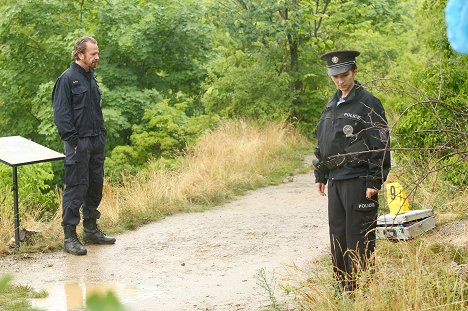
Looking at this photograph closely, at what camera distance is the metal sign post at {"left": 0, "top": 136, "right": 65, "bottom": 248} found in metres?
8.26

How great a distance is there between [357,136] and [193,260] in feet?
9.63

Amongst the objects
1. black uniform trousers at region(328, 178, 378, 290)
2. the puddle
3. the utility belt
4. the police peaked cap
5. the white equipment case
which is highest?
the police peaked cap

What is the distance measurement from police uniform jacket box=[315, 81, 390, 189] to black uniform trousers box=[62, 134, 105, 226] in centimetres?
323

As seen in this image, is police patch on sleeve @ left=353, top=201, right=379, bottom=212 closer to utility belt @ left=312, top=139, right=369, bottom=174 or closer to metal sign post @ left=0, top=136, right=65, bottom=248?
utility belt @ left=312, top=139, right=369, bottom=174

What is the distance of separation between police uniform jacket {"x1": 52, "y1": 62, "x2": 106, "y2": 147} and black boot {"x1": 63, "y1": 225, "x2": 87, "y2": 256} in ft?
2.77

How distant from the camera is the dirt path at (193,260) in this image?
6.63 metres

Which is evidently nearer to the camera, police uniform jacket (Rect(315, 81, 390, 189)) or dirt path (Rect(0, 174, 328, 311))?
police uniform jacket (Rect(315, 81, 390, 189))

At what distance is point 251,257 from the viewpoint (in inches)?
314

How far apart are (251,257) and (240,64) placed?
1121 cm

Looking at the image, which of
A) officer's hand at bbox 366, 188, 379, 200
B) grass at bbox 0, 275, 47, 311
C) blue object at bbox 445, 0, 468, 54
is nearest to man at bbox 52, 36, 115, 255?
grass at bbox 0, 275, 47, 311

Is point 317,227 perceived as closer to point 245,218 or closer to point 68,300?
point 245,218

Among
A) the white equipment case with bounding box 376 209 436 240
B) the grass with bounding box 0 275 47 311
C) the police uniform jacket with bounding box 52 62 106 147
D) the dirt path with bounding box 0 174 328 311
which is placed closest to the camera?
the grass with bounding box 0 275 47 311

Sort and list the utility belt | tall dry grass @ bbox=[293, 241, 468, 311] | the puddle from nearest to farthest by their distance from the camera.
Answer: tall dry grass @ bbox=[293, 241, 468, 311] → the utility belt → the puddle

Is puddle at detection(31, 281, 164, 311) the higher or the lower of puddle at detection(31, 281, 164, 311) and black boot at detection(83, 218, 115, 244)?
the lower
